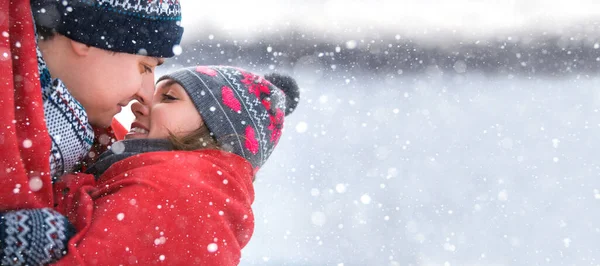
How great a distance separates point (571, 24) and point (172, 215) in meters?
3.09

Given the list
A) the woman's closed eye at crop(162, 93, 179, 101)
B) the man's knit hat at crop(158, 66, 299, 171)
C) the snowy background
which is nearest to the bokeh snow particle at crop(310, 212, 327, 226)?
the snowy background

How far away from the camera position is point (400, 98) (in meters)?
3.20

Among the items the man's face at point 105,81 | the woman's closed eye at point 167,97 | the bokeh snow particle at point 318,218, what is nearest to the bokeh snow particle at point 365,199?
the bokeh snow particle at point 318,218

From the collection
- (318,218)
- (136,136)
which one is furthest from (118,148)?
(318,218)

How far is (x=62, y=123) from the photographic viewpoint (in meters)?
0.69

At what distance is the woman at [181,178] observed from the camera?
0.67m

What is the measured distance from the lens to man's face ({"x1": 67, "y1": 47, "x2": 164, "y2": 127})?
2.50 ft

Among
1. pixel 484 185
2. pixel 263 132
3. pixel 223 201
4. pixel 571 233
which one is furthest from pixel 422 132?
pixel 223 201

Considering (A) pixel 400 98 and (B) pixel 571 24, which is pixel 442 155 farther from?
(B) pixel 571 24

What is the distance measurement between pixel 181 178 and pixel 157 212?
→ 0.06 m

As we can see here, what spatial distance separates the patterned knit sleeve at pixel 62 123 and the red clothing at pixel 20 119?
0.04m

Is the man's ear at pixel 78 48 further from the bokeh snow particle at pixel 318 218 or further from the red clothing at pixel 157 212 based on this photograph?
the bokeh snow particle at pixel 318 218

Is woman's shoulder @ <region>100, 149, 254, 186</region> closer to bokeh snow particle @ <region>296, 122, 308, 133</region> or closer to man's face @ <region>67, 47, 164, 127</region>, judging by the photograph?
man's face @ <region>67, 47, 164, 127</region>

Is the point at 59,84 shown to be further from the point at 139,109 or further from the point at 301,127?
the point at 301,127
